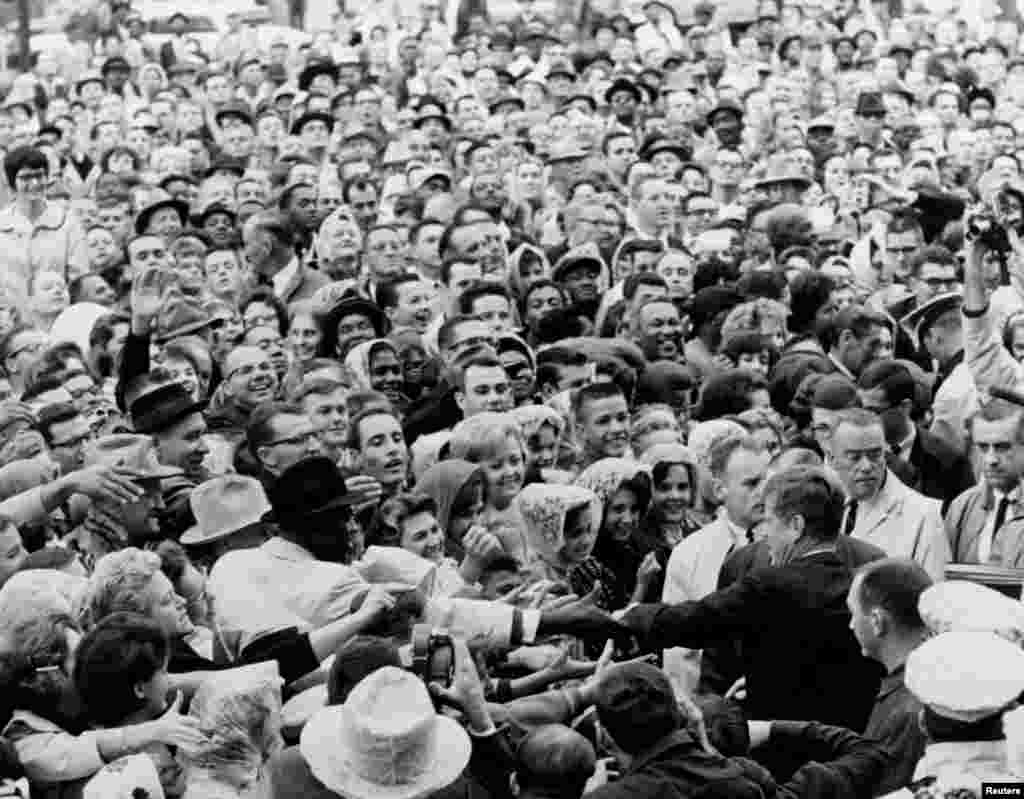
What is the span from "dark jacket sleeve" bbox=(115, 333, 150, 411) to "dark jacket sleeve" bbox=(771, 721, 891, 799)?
4786 mm

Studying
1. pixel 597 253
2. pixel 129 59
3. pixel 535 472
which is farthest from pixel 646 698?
pixel 129 59

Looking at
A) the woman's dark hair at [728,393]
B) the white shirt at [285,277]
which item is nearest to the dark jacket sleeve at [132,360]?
the woman's dark hair at [728,393]

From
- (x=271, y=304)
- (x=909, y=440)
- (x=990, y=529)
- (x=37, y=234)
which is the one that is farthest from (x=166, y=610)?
(x=37, y=234)

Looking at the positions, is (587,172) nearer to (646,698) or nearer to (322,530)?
(322,530)

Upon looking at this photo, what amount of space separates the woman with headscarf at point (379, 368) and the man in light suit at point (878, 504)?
3.16 m

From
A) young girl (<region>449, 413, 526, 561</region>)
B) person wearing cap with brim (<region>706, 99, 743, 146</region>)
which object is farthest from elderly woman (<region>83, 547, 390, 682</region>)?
person wearing cap with brim (<region>706, 99, 743, 146</region>)

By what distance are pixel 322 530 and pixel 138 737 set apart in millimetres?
1269

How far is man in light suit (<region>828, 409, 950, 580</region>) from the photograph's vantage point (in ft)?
27.7

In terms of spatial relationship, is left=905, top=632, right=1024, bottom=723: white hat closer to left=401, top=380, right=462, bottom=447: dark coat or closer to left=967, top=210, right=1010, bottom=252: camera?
left=967, top=210, right=1010, bottom=252: camera

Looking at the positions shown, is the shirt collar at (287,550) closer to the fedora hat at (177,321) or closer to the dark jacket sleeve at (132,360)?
the dark jacket sleeve at (132,360)

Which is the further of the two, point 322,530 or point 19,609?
point 322,530

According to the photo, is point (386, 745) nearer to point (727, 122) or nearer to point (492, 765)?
point (492, 765)

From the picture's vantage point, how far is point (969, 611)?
623 cm

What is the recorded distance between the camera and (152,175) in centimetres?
1786
